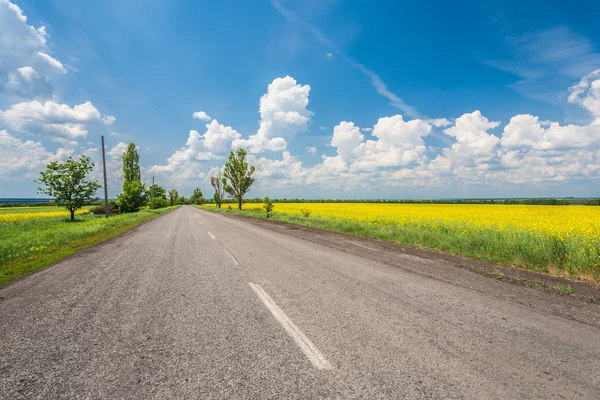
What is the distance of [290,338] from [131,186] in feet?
165

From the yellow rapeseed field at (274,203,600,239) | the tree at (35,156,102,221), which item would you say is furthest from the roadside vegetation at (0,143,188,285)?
the yellow rapeseed field at (274,203,600,239)

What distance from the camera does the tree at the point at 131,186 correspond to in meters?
45.0

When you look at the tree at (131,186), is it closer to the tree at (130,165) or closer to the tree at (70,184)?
the tree at (130,165)

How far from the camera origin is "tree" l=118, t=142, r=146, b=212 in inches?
1773

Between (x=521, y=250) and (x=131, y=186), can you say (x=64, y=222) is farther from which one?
(x=521, y=250)

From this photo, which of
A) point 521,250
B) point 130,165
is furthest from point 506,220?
point 130,165

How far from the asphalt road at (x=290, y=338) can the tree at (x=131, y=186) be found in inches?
1743

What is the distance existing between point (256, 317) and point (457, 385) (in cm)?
255

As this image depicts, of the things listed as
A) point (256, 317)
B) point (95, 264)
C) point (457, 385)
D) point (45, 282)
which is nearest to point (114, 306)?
point (256, 317)

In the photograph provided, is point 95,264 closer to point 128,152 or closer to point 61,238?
point 61,238

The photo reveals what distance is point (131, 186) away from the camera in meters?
45.4

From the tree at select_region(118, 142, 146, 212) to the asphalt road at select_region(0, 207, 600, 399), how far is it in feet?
145

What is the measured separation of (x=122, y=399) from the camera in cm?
235

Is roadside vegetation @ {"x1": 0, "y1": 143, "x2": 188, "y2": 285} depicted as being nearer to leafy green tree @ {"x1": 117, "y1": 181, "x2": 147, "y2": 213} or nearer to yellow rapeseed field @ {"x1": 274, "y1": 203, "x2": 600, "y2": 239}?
leafy green tree @ {"x1": 117, "y1": 181, "x2": 147, "y2": 213}
